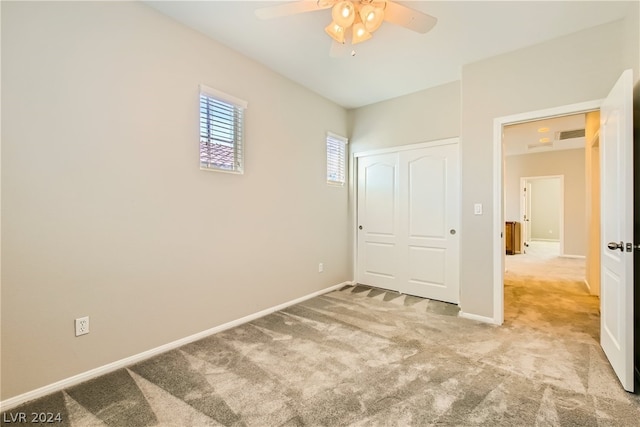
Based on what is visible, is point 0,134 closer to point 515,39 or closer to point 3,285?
point 3,285

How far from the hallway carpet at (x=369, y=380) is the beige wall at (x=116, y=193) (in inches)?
13.2

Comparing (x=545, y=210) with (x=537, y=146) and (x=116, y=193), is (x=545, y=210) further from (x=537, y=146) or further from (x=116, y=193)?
(x=116, y=193)

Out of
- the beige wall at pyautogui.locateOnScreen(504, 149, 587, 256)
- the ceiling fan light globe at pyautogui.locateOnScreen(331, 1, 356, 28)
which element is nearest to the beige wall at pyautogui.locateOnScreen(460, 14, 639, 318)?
the ceiling fan light globe at pyautogui.locateOnScreen(331, 1, 356, 28)

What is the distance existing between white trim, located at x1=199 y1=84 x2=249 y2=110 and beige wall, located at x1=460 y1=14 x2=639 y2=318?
2425 mm

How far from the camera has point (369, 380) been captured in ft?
6.27

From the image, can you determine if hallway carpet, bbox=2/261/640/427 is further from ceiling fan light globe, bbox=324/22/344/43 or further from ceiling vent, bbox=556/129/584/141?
ceiling vent, bbox=556/129/584/141

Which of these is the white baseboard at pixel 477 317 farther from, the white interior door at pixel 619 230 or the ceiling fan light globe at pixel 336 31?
the ceiling fan light globe at pixel 336 31

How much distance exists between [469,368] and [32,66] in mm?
3571

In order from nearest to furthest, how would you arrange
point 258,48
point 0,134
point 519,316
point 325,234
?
point 0,134 → point 258,48 → point 519,316 → point 325,234

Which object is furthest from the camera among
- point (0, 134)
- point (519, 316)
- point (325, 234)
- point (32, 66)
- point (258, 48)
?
point (325, 234)

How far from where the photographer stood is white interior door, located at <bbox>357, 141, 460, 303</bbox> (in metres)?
3.61

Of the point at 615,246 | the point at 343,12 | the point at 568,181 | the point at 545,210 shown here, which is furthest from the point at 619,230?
the point at 545,210

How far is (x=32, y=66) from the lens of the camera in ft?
5.66

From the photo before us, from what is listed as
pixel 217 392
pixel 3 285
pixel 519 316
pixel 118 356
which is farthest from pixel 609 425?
pixel 3 285
